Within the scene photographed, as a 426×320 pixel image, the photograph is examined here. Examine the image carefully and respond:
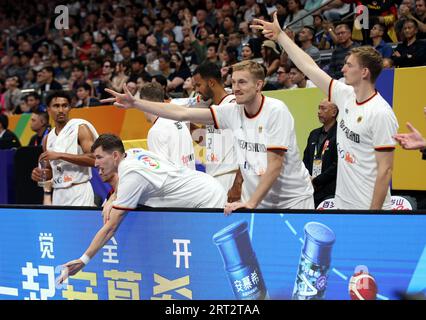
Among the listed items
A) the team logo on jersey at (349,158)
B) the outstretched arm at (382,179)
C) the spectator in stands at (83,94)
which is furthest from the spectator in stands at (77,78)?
the outstretched arm at (382,179)

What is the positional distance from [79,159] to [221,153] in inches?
54.5

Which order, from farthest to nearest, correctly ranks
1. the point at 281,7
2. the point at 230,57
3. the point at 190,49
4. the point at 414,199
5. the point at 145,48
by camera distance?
the point at 145,48
the point at 190,49
the point at 281,7
the point at 230,57
the point at 414,199

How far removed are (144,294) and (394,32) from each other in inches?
270

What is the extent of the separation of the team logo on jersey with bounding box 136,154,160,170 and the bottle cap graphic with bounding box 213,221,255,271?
0.84 meters

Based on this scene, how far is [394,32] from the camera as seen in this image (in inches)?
422

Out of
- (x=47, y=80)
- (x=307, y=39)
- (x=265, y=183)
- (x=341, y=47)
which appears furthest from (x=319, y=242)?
(x=47, y=80)

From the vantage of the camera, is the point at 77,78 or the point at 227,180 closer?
the point at 227,180

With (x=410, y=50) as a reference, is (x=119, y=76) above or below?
below

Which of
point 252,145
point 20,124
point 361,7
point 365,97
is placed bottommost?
point 20,124

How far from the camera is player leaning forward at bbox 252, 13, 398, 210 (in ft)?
17.2

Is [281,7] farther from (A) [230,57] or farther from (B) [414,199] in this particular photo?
(B) [414,199]

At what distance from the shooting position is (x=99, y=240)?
204 inches

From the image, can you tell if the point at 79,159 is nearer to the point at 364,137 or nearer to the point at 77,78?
the point at 364,137

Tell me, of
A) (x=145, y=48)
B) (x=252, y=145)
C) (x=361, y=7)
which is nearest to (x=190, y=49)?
(x=145, y=48)
